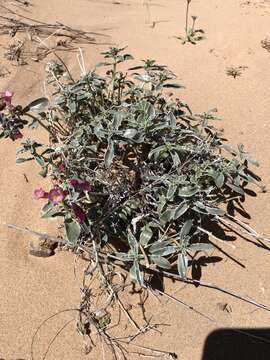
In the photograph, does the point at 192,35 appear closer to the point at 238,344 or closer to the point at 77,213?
→ the point at 77,213

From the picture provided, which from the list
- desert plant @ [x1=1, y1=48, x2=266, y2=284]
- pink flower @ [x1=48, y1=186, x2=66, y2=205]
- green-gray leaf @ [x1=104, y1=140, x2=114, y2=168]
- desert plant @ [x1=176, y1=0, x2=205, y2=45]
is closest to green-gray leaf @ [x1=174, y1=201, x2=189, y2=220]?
desert plant @ [x1=1, y1=48, x2=266, y2=284]

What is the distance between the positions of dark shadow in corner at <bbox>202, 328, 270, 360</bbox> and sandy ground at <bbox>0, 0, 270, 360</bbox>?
0.10 feet

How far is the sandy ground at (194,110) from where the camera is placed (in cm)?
203

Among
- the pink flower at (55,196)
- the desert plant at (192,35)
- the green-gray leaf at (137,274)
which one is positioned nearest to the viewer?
the pink flower at (55,196)

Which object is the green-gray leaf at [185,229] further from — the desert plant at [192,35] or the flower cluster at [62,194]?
the desert plant at [192,35]

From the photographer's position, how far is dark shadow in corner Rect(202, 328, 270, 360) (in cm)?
196

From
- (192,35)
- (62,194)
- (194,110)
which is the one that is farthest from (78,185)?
(192,35)

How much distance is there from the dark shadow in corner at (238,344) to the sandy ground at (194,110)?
0.10 ft

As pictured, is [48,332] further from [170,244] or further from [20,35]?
[20,35]

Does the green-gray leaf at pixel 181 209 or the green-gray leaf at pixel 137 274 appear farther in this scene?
the green-gray leaf at pixel 181 209

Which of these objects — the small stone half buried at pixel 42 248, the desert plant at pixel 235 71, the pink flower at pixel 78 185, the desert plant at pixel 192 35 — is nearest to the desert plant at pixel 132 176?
the pink flower at pixel 78 185

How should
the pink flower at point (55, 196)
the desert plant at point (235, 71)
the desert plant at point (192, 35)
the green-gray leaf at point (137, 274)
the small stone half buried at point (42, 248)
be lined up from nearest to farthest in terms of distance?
the pink flower at point (55, 196) < the green-gray leaf at point (137, 274) < the small stone half buried at point (42, 248) < the desert plant at point (235, 71) < the desert plant at point (192, 35)

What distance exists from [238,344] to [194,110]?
149 cm

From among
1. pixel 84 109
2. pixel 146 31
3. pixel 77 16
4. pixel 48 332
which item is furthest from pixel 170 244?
pixel 77 16
